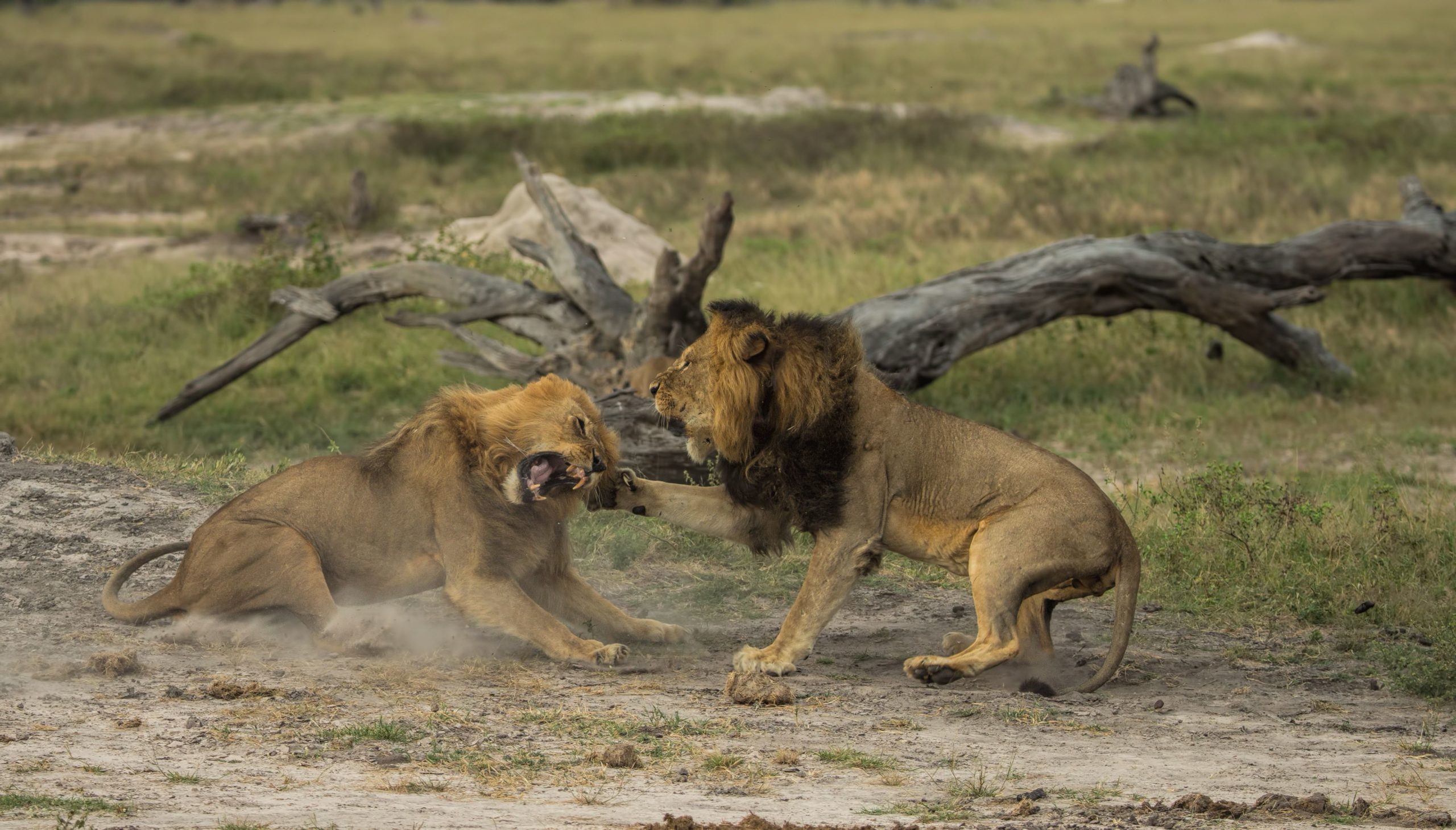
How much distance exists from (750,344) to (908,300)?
472 centimetres

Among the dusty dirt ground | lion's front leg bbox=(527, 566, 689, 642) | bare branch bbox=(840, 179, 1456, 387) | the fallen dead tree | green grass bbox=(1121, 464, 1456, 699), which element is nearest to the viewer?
the dusty dirt ground

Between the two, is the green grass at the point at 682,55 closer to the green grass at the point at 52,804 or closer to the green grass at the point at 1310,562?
the green grass at the point at 1310,562

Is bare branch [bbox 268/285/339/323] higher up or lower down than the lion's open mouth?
lower down

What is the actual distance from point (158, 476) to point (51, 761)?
4082 mm

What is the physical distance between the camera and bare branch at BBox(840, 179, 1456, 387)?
9.93m

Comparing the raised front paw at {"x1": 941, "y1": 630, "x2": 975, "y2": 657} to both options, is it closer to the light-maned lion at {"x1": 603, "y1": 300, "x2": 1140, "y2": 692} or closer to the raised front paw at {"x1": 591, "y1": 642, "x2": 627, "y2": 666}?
the light-maned lion at {"x1": 603, "y1": 300, "x2": 1140, "y2": 692}

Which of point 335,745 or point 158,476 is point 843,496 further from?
point 158,476

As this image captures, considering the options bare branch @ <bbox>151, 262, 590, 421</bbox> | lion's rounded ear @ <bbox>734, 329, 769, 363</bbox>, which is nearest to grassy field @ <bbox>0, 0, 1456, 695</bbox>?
bare branch @ <bbox>151, 262, 590, 421</bbox>

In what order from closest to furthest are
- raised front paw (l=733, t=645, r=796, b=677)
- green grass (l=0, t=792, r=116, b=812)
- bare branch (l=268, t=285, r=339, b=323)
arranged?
1. green grass (l=0, t=792, r=116, b=812)
2. raised front paw (l=733, t=645, r=796, b=677)
3. bare branch (l=268, t=285, r=339, b=323)

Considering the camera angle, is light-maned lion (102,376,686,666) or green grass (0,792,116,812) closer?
green grass (0,792,116,812)

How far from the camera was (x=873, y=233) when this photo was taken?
16109mm

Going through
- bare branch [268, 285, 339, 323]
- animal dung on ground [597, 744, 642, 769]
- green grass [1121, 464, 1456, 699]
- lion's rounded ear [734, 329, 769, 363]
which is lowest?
green grass [1121, 464, 1456, 699]

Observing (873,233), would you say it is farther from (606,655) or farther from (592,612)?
(606,655)

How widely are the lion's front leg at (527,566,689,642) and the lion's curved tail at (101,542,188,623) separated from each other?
4.34 ft
